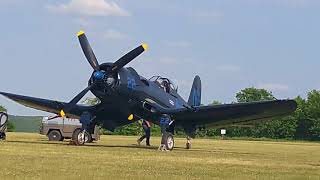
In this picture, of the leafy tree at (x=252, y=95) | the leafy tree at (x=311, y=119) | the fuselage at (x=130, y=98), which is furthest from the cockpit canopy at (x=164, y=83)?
the leafy tree at (x=252, y=95)

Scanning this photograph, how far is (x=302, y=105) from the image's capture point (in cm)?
12275

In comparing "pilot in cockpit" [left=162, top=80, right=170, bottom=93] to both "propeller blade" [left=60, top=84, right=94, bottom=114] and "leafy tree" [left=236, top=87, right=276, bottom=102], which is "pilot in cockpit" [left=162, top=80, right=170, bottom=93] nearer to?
"propeller blade" [left=60, top=84, right=94, bottom=114]

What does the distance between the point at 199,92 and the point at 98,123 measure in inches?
454

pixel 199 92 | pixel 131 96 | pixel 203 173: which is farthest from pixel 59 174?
pixel 199 92

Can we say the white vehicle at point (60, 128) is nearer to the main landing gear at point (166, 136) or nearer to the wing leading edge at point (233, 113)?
the wing leading edge at point (233, 113)

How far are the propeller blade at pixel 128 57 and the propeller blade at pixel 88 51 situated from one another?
869 mm

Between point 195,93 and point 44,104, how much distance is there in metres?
11.3

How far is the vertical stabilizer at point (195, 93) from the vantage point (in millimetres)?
37938

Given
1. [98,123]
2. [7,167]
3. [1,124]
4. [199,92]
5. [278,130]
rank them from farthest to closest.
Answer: [278,130]
[199,92]
[1,124]
[98,123]
[7,167]

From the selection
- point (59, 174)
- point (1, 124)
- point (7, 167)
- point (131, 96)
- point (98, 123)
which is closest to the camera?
point (59, 174)

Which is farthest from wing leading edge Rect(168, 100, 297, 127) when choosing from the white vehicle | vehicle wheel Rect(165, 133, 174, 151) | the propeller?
the white vehicle

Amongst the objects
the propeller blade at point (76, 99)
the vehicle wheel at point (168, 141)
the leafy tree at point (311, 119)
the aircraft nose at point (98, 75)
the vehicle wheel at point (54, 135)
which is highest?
the leafy tree at point (311, 119)

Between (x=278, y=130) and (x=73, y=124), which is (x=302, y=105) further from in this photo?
(x=73, y=124)

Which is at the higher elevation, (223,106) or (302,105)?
(302,105)
